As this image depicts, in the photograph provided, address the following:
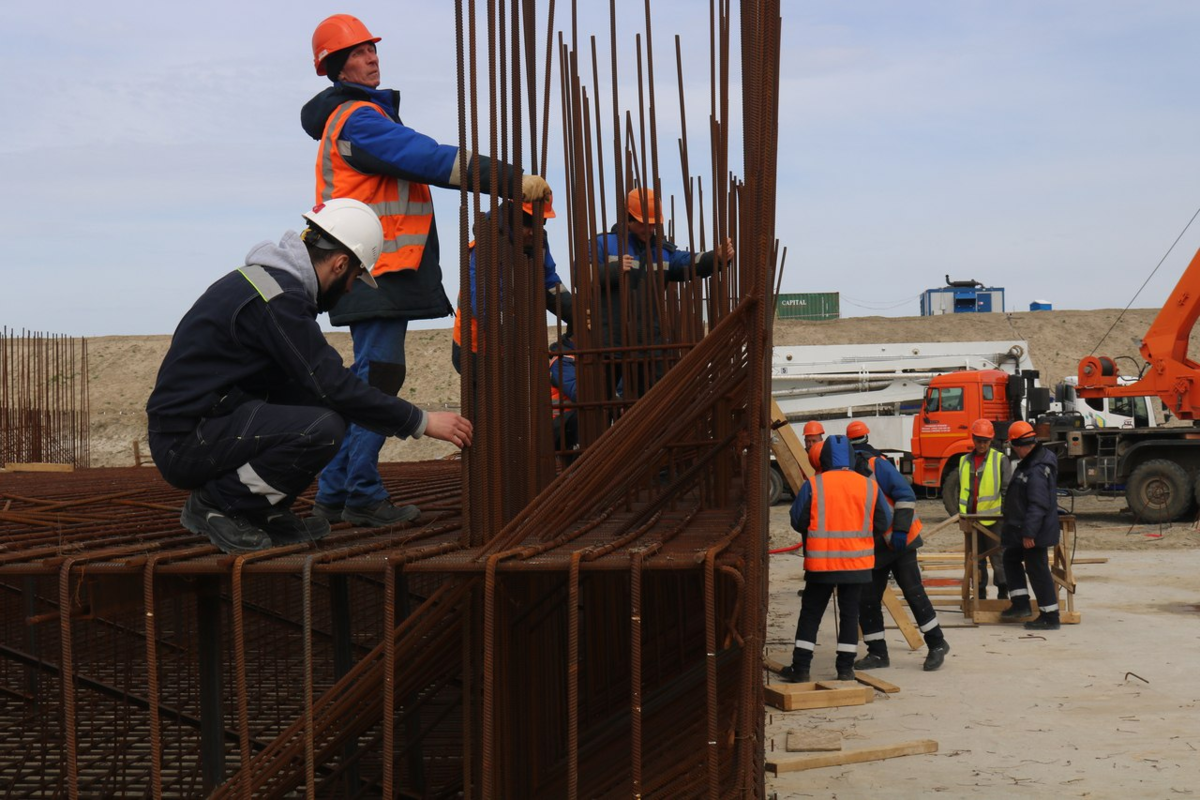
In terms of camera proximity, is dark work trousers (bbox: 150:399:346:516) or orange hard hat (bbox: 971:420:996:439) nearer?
dark work trousers (bbox: 150:399:346:516)

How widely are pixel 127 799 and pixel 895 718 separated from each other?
157 inches

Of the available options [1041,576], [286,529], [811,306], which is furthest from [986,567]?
[811,306]

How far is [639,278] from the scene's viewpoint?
4.99m

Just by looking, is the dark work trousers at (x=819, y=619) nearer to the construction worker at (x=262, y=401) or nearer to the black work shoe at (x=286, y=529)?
the black work shoe at (x=286, y=529)

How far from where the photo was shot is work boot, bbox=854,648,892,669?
825 centimetres

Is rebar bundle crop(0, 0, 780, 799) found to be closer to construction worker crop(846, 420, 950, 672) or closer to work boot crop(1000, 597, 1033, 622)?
construction worker crop(846, 420, 950, 672)

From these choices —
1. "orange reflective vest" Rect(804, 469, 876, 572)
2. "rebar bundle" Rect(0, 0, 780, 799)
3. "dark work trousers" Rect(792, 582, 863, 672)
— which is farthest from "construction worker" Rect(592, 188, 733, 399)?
"dark work trousers" Rect(792, 582, 863, 672)

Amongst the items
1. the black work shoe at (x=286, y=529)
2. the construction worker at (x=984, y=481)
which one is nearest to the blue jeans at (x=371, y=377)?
the black work shoe at (x=286, y=529)

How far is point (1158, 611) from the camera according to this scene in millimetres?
10461

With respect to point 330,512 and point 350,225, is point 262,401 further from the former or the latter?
point 330,512

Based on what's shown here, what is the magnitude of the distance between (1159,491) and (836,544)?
12080 millimetres

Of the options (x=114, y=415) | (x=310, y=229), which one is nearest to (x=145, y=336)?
(x=114, y=415)

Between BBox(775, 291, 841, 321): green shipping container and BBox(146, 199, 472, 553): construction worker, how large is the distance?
45.1m

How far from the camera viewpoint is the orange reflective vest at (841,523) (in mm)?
7398
